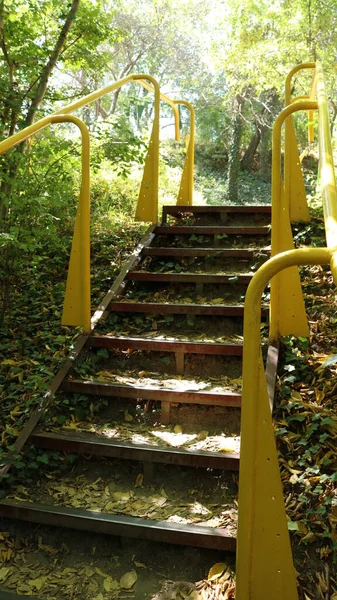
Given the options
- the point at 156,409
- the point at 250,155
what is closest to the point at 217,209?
the point at 156,409

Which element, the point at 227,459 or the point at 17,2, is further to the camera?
the point at 17,2

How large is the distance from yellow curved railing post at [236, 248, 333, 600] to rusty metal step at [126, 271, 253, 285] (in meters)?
1.98

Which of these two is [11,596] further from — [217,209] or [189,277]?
[217,209]

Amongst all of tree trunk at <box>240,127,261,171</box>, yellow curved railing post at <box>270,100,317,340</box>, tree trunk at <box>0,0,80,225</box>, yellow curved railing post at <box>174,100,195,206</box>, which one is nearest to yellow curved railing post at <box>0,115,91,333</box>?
tree trunk at <box>0,0,80,225</box>

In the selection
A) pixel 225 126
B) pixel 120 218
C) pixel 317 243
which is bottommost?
pixel 317 243

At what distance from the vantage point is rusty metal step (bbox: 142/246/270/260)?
3.82m

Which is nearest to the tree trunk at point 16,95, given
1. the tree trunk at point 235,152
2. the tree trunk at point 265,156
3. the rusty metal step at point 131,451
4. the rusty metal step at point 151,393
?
the rusty metal step at point 151,393

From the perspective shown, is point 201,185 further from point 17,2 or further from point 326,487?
point 326,487

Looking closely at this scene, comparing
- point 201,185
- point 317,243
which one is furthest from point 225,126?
point 317,243

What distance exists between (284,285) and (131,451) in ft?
4.03

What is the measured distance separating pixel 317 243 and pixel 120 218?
2672 mm

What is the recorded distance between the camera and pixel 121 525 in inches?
81.9

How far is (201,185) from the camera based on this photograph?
16.2 m

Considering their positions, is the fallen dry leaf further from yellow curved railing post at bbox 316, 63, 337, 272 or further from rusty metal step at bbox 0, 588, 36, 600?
yellow curved railing post at bbox 316, 63, 337, 272
